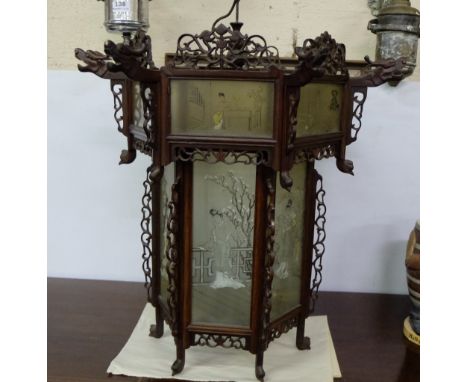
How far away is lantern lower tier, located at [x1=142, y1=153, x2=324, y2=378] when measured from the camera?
0.81m

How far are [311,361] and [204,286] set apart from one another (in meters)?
0.25

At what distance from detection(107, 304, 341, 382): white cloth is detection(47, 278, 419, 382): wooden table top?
1.0 inches

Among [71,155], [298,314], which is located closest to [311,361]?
[298,314]

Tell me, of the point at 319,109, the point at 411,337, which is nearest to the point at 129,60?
the point at 319,109

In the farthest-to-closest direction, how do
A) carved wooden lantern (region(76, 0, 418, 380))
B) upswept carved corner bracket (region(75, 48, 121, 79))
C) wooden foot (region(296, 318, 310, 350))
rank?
wooden foot (region(296, 318, 310, 350))
upswept carved corner bracket (region(75, 48, 121, 79))
carved wooden lantern (region(76, 0, 418, 380))

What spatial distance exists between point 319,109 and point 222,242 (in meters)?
0.27

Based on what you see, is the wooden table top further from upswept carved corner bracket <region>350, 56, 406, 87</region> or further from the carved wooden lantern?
upswept carved corner bracket <region>350, 56, 406, 87</region>

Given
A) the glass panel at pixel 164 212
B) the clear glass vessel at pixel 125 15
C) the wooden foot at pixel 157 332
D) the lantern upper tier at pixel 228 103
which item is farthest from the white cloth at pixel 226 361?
the clear glass vessel at pixel 125 15

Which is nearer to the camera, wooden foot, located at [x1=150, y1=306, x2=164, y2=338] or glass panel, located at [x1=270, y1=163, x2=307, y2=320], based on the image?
glass panel, located at [x1=270, y1=163, x2=307, y2=320]

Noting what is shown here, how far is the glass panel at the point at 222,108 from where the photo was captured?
738 millimetres

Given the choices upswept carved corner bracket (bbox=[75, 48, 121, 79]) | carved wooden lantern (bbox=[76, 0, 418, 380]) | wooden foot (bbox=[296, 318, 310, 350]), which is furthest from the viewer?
wooden foot (bbox=[296, 318, 310, 350])

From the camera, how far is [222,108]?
748 mm

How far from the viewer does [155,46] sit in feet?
3.81

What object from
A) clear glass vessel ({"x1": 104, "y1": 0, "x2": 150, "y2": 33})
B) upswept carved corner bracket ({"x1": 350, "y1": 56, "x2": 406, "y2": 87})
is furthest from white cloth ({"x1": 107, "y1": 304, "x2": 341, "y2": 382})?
clear glass vessel ({"x1": 104, "y1": 0, "x2": 150, "y2": 33})
